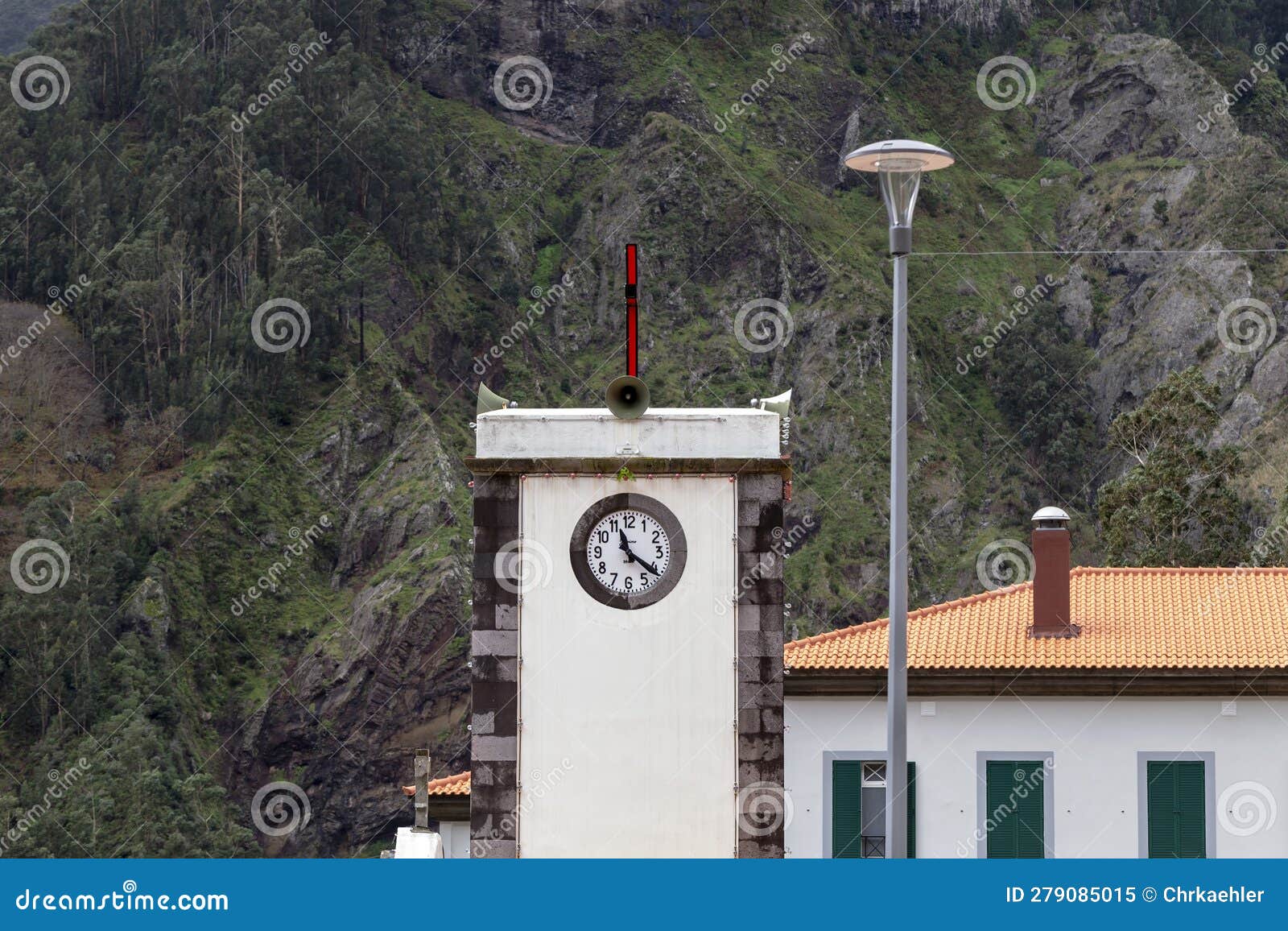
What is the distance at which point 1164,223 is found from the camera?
142 meters

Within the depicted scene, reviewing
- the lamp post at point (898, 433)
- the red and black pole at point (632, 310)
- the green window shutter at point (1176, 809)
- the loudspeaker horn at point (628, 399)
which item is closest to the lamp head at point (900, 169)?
the lamp post at point (898, 433)

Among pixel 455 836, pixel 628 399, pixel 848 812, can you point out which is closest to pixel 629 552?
pixel 628 399

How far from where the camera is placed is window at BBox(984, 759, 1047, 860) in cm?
3500

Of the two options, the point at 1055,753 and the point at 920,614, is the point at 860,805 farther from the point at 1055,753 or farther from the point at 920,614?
the point at 920,614

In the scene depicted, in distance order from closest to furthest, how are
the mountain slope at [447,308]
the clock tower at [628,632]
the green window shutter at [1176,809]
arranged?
the clock tower at [628,632] < the green window shutter at [1176,809] < the mountain slope at [447,308]

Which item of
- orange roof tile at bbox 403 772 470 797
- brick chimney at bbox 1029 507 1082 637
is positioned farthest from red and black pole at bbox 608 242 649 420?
brick chimney at bbox 1029 507 1082 637

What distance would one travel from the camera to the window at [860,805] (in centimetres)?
3500

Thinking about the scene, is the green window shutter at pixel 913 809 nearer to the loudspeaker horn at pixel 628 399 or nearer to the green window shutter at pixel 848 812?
the green window shutter at pixel 848 812

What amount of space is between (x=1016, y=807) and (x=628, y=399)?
35.8 ft

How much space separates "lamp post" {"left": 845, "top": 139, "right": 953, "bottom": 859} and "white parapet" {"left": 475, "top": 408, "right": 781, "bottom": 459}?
8062 mm

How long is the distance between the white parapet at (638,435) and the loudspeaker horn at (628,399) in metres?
0.12

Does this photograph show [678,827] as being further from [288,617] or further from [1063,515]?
[288,617]

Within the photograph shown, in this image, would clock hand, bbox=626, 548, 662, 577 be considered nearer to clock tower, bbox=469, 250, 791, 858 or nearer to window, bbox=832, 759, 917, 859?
clock tower, bbox=469, 250, 791, 858

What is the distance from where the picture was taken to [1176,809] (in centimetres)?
3484
